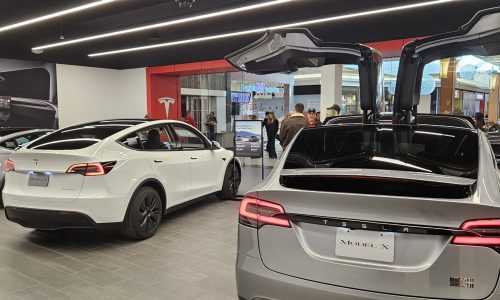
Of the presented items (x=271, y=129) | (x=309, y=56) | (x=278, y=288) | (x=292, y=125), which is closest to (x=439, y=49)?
(x=309, y=56)

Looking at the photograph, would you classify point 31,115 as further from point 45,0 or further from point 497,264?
point 497,264

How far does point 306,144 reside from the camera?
8.74 ft

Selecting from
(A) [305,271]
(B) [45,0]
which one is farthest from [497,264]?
(B) [45,0]

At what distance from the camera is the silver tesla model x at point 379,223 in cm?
160

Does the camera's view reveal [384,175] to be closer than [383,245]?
No

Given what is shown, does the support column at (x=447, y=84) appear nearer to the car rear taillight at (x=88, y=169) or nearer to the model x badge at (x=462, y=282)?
the car rear taillight at (x=88, y=169)

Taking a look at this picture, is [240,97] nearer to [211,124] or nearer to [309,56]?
[211,124]

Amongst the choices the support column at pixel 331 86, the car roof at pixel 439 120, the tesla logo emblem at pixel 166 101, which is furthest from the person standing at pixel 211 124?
the car roof at pixel 439 120

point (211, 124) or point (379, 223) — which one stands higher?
point (211, 124)

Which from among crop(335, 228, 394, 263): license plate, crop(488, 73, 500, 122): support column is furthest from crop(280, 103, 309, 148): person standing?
crop(488, 73, 500, 122): support column

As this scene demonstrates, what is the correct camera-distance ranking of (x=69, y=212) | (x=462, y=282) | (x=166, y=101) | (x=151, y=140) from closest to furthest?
1. (x=462, y=282)
2. (x=69, y=212)
3. (x=151, y=140)
4. (x=166, y=101)

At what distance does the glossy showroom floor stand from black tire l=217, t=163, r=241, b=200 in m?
1.09

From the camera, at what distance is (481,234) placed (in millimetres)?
1585

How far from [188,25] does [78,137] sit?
25.2 ft
